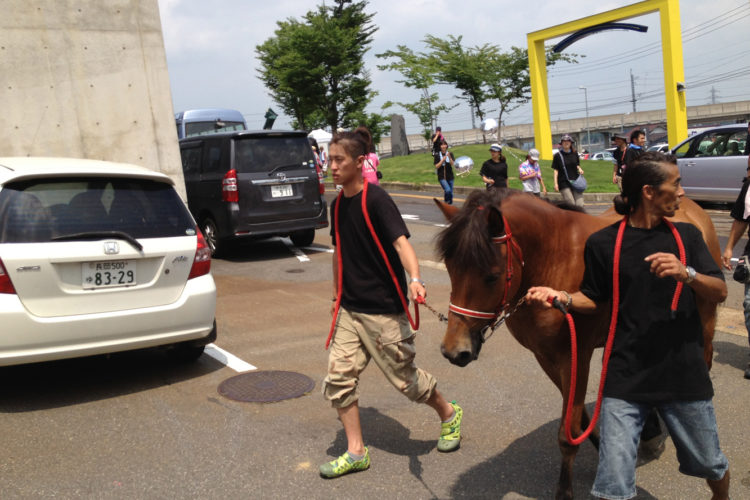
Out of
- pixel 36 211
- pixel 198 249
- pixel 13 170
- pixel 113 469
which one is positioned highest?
pixel 13 170

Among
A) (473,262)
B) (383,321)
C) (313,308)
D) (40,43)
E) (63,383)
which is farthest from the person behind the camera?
(40,43)

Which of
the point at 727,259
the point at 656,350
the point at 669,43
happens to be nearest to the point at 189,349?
the point at 656,350

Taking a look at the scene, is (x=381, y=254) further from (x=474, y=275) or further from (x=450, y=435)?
(x=450, y=435)

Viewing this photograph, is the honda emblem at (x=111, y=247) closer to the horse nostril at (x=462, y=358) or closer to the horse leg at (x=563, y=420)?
the horse nostril at (x=462, y=358)

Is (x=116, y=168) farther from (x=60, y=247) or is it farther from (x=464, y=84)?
(x=464, y=84)

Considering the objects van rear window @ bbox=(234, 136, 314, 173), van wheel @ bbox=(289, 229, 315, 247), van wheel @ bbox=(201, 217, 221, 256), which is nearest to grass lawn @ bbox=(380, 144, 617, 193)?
van wheel @ bbox=(289, 229, 315, 247)

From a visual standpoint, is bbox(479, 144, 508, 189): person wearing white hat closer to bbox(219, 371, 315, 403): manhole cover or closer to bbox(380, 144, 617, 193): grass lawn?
bbox(380, 144, 617, 193): grass lawn

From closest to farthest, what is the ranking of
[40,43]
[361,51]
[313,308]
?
[313,308], [40,43], [361,51]

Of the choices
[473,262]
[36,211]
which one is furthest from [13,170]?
[473,262]

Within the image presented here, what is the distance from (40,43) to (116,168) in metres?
7.17

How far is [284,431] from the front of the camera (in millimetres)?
4543

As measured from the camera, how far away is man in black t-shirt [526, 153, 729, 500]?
274 centimetres

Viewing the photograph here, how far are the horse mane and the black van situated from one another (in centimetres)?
839

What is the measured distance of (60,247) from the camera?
191 inches
